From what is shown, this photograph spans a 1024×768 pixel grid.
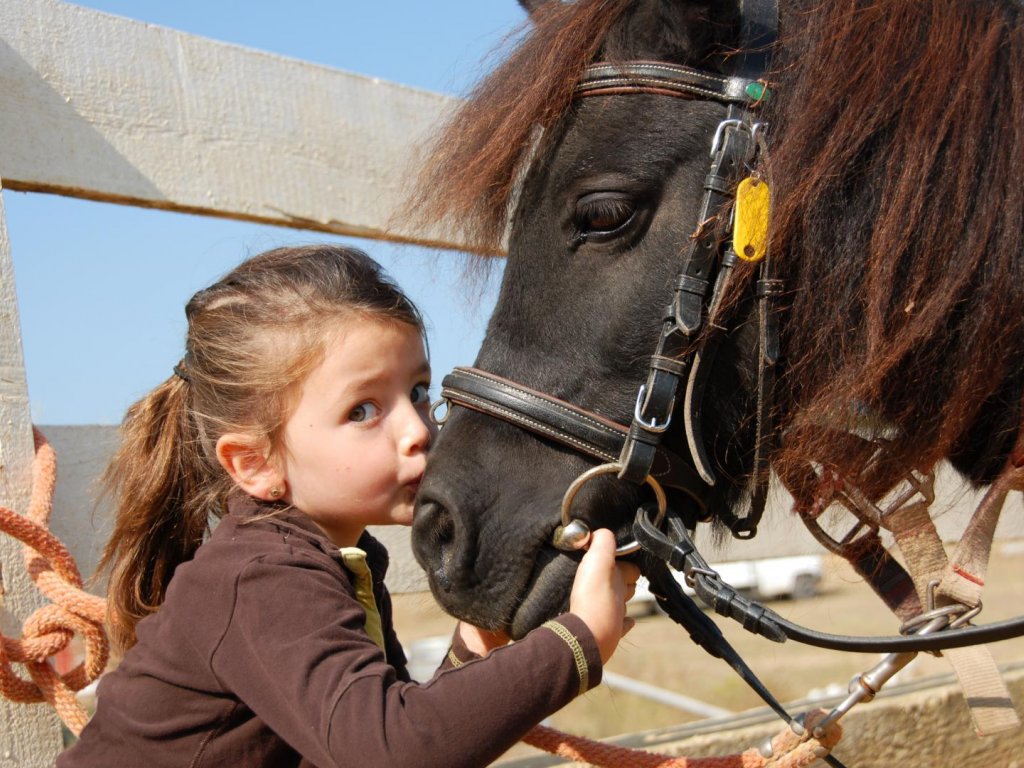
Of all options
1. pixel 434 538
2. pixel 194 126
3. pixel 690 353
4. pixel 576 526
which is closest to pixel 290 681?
pixel 434 538

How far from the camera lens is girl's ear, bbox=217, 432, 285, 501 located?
1.36m

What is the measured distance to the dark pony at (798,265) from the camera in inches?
53.0

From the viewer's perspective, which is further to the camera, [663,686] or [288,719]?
[663,686]

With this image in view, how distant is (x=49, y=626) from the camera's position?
1513 millimetres

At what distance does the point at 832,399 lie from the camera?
1.39 metres

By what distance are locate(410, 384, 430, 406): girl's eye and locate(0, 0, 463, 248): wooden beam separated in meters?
0.38

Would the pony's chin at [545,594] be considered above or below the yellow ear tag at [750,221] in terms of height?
below

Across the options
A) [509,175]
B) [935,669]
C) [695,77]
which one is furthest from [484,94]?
[935,669]

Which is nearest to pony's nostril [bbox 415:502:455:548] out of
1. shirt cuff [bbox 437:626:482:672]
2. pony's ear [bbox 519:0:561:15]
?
shirt cuff [bbox 437:626:482:672]

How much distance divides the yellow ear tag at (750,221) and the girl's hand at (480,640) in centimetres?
65

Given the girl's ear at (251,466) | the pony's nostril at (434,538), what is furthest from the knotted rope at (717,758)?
the girl's ear at (251,466)

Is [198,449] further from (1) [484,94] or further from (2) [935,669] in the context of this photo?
(2) [935,669]

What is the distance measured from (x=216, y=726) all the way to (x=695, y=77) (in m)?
1.09

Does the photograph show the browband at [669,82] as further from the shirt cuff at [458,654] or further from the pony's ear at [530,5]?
the shirt cuff at [458,654]
